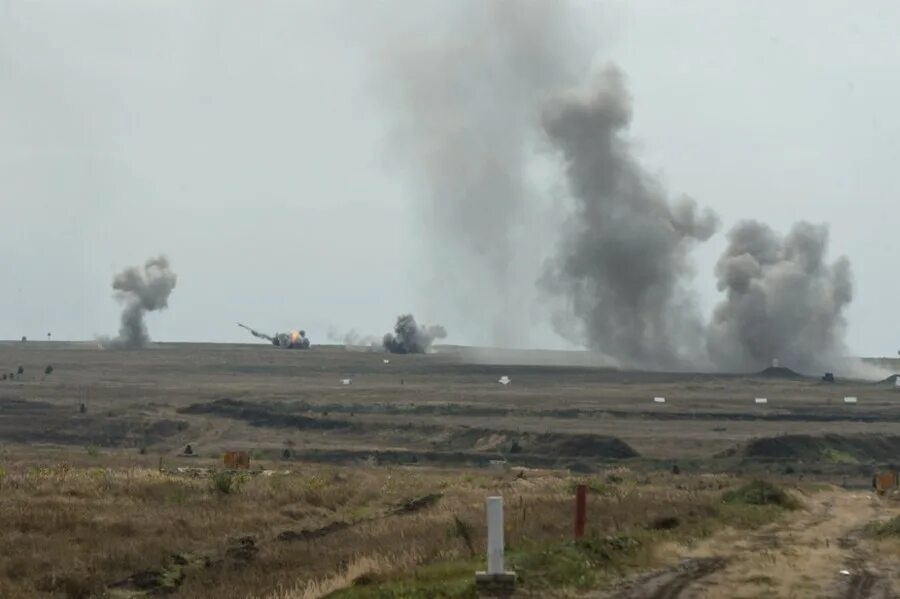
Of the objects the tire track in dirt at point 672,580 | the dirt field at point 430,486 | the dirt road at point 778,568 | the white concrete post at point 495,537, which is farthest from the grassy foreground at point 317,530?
the white concrete post at point 495,537

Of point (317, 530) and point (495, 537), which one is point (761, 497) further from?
point (495, 537)

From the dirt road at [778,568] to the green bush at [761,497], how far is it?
18.3ft

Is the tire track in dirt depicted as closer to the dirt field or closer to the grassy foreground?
the dirt field

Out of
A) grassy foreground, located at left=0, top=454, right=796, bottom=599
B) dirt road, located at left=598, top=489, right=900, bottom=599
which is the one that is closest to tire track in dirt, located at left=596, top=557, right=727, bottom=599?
dirt road, located at left=598, top=489, right=900, bottom=599

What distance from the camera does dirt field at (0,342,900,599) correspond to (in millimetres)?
23656

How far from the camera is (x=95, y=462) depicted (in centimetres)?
5822

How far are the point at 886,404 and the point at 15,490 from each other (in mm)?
82114

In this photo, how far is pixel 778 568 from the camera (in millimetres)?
22766

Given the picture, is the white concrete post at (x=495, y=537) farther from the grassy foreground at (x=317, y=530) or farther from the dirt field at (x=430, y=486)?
the dirt field at (x=430, y=486)

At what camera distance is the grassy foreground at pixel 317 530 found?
22.8m

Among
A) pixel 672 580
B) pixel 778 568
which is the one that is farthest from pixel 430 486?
pixel 672 580

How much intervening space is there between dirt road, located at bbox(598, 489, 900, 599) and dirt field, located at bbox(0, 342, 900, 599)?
3.3 inches

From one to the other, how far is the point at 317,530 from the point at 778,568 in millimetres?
15345

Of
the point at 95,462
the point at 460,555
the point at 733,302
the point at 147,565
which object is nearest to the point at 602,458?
the point at 95,462
